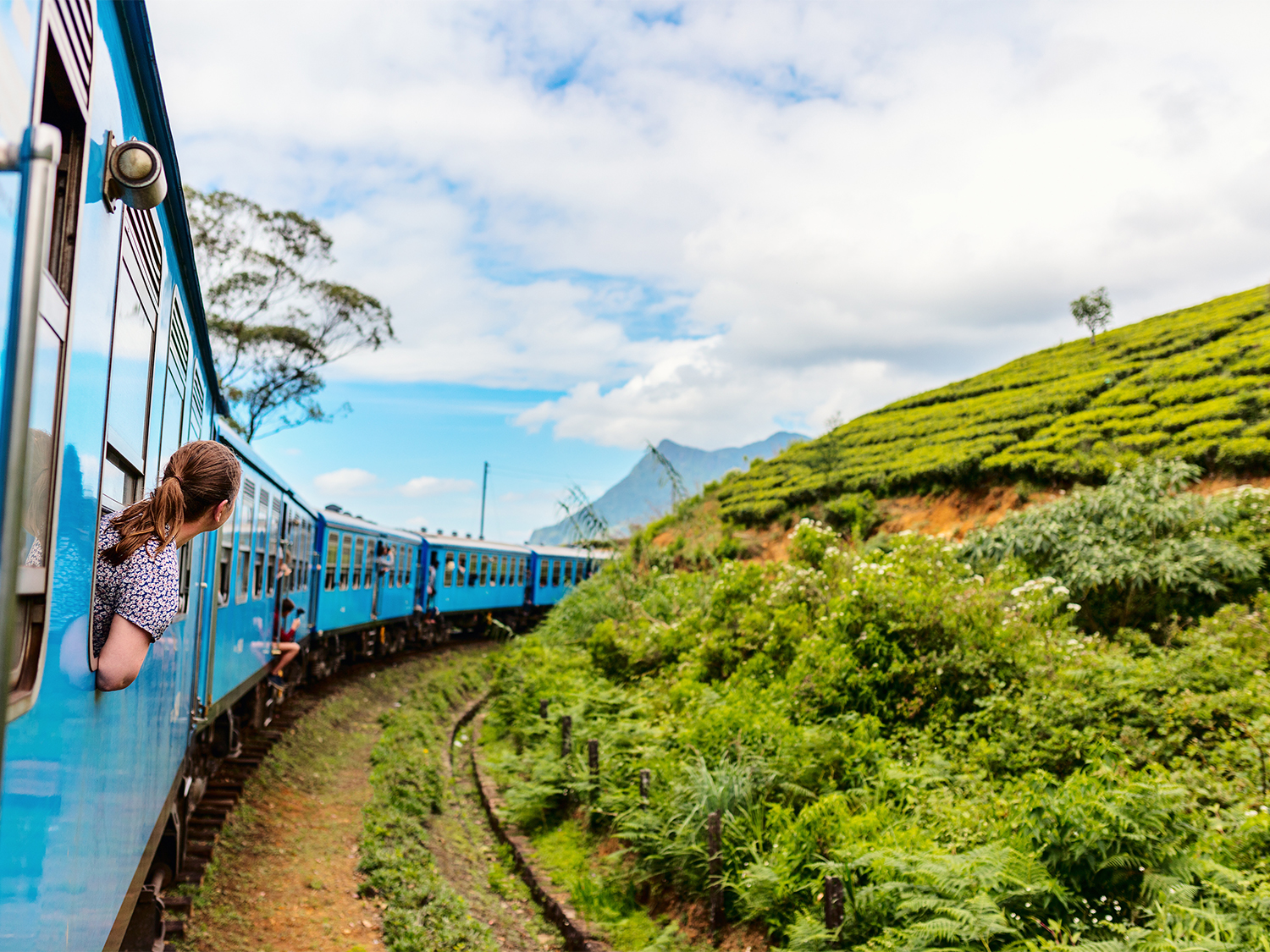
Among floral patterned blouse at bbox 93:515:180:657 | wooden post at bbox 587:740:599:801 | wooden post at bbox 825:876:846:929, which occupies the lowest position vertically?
wooden post at bbox 587:740:599:801

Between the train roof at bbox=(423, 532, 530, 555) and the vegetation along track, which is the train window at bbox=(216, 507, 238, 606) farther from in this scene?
the train roof at bbox=(423, 532, 530, 555)

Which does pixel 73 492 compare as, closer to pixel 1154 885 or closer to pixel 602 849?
pixel 1154 885

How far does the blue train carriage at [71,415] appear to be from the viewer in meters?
1.17

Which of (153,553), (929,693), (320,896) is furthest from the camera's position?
(929,693)

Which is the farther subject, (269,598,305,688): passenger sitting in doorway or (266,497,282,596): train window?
(269,598,305,688): passenger sitting in doorway

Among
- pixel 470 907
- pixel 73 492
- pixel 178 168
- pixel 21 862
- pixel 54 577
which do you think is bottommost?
pixel 470 907

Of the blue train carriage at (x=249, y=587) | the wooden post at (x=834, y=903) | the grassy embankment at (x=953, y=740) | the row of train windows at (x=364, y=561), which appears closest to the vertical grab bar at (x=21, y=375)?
the grassy embankment at (x=953, y=740)

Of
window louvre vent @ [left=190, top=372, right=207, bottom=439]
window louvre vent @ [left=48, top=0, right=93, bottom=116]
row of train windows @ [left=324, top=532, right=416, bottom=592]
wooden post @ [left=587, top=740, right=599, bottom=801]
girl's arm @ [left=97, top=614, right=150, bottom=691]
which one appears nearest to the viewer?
window louvre vent @ [left=48, top=0, right=93, bottom=116]

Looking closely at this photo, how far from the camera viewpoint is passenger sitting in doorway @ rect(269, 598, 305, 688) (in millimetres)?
10312

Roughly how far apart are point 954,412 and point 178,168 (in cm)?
2443

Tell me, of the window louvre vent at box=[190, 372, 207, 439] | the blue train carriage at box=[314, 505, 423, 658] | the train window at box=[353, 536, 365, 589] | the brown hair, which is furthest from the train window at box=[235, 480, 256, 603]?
the train window at box=[353, 536, 365, 589]

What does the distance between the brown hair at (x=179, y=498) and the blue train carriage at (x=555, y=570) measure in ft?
76.2

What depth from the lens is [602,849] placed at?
7945mm

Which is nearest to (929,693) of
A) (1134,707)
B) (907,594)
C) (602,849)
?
(907,594)
